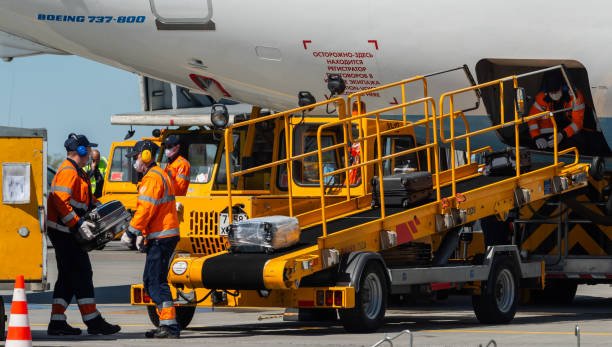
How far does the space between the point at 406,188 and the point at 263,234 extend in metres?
1.85

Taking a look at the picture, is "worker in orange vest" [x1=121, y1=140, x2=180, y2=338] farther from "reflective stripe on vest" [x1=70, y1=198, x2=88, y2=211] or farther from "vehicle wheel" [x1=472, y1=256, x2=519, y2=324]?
"vehicle wheel" [x1=472, y1=256, x2=519, y2=324]

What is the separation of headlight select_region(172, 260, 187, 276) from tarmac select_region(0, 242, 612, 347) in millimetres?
603

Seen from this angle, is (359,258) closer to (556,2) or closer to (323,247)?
(323,247)

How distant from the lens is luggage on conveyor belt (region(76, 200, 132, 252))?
10680mm

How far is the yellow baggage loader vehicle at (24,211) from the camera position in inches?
385

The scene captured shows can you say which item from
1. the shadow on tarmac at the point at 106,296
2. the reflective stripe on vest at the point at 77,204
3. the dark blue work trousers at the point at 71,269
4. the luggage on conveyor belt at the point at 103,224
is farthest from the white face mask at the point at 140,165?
the shadow on tarmac at the point at 106,296

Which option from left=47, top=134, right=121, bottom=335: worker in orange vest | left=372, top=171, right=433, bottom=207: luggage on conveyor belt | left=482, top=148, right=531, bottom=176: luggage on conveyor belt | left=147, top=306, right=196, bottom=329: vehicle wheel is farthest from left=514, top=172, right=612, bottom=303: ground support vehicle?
left=47, top=134, right=121, bottom=335: worker in orange vest

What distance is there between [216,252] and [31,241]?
2.53 m

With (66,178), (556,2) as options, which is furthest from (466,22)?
(66,178)

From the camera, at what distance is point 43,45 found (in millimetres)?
15188

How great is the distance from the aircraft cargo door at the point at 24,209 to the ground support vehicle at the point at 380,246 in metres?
1.45

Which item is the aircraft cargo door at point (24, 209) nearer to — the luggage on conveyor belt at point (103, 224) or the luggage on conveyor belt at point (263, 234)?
the luggage on conveyor belt at point (103, 224)

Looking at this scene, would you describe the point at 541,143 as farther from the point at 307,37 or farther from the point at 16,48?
the point at 16,48

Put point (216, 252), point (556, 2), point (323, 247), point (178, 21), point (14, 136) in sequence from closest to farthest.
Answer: point (14, 136) < point (323, 247) < point (216, 252) < point (556, 2) < point (178, 21)
